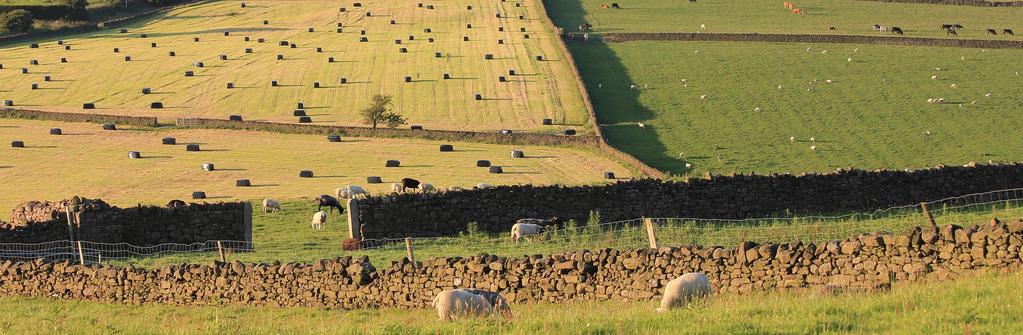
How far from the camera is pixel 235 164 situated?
55.3 metres

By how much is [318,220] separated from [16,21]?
85.9 meters

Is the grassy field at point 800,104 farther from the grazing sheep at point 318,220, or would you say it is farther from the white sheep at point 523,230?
the white sheep at point 523,230

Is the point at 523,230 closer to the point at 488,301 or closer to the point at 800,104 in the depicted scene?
the point at 488,301

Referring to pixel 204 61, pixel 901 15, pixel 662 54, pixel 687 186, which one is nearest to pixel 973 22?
pixel 901 15

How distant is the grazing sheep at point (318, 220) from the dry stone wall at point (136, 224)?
1.77 meters

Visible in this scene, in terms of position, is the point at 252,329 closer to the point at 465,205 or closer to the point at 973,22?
the point at 465,205

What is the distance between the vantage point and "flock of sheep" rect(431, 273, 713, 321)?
742 inches

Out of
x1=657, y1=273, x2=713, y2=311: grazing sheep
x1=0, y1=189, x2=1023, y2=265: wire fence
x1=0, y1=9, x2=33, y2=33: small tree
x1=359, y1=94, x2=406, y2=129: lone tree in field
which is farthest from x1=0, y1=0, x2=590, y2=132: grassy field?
x1=657, y1=273, x2=713, y2=311: grazing sheep

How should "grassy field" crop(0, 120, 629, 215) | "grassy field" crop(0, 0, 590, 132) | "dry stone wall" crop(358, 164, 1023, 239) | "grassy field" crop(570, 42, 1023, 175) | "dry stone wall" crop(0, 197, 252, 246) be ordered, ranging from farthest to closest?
"grassy field" crop(0, 0, 590, 132) < "grassy field" crop(570, 42, 1023, 175) < "grassy field" crop(0, 120, 629, 215) < "dry stone wall" crop(358, 164, 1023, 239) < "dry stone wall" crop(0, 197, 252, 246)

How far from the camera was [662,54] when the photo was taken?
299 ft

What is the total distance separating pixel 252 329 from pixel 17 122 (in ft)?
185

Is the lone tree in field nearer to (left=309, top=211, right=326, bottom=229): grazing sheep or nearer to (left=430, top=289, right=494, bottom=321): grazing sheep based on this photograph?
(left=309, top=211, right=326, bottom=229): grazing sheep

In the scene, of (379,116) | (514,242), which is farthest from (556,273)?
(379,116)

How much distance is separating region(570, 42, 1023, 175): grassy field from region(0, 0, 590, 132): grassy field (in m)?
3.79
